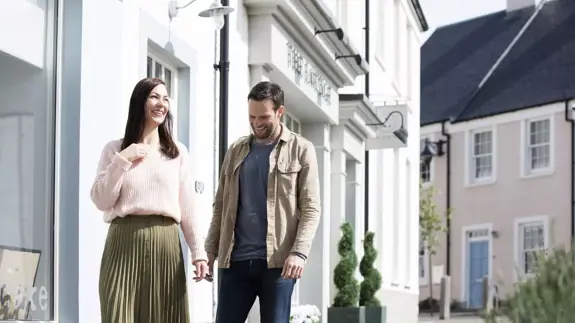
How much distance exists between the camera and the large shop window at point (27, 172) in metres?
7.48

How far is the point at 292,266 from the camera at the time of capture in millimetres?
5902

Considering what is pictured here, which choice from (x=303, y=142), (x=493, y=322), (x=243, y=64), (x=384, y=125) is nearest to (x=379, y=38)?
(x=384, y=125)

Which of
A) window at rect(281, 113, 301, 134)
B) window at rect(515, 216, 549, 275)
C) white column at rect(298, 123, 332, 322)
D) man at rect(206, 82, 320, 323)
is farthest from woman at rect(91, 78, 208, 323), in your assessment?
window at rect(515, 216, 549, 275)

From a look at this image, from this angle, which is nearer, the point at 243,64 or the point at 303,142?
the point at 303,142

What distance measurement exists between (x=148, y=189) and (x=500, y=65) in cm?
3793

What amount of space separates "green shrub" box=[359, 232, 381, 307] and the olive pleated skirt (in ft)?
39.9

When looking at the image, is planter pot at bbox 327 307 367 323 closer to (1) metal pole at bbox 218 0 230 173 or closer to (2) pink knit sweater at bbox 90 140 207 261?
(1) metal pole at bbox 218 0 230 173

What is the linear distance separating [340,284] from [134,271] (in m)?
11.6

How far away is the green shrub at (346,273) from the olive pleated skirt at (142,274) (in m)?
11.2

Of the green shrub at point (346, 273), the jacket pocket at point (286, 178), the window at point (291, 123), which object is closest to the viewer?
A: the jacket pocket at point (286, 178)

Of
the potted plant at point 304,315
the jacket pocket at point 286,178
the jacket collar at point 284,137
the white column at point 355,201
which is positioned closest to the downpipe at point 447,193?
the white column at point 355,201

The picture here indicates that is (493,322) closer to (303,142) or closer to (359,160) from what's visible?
(303,142)

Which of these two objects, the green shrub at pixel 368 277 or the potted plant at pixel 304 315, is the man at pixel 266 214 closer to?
the potted plant at pixel 304 315

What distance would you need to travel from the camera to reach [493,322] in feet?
13.7
